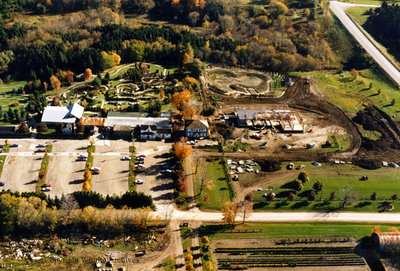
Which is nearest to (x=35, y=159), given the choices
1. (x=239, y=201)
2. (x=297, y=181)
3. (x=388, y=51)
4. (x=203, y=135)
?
(x=203, y=135)

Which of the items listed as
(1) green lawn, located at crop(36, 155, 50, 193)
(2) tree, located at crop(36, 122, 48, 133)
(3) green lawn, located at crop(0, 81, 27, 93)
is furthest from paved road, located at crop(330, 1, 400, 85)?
(3) green lawn, located at crop(0, 81, 27, 93)

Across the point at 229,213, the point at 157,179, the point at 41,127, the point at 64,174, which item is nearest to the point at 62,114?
the point at 41,127

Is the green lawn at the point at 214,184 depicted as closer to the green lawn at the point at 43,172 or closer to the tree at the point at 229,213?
the tree at the point at 229,213

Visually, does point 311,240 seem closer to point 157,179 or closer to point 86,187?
point 157,179

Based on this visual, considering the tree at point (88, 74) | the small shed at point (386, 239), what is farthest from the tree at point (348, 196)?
the tree at point (88, 74)

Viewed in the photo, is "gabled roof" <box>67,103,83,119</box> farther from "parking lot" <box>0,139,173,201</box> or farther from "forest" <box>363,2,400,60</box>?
"forest" <box>363,2,400,60</box>

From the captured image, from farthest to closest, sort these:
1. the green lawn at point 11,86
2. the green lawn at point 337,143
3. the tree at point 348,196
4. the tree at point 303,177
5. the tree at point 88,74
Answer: the tree at point 88,74, the green lawn at point 11,86, the green lawn at point 337,143, the tree at point 303,177, the tree at point 348,196

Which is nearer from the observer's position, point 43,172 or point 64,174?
point 43,172
